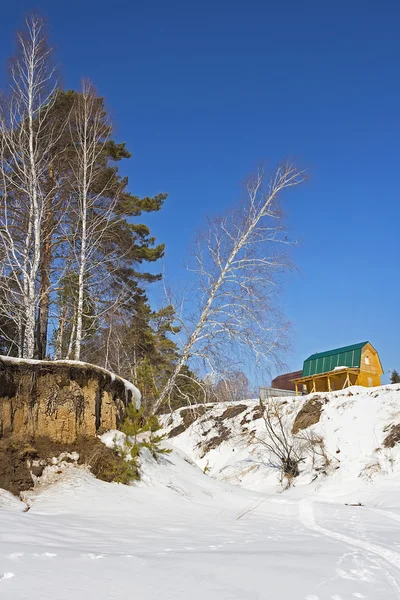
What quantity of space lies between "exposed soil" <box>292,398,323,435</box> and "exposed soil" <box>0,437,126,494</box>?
45.6ft

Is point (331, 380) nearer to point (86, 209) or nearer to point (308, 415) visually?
point (308, 415)

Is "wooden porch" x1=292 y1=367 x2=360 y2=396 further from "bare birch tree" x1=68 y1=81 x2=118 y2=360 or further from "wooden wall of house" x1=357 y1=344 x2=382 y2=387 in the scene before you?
"bare birch tree" x1=68 y1=81 x2=118 y2=360

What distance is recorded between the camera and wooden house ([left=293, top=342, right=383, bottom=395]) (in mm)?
28156

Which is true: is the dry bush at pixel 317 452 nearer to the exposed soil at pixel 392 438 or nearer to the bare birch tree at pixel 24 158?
the exposed soil at pixel 392 438

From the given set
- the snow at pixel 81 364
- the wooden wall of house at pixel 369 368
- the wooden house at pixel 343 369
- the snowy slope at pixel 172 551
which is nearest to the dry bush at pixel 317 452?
the wooden house at pixel 343 369

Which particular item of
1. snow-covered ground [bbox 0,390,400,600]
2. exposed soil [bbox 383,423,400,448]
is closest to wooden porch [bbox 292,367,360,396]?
exposed soil [bbox 383,423,400,448]

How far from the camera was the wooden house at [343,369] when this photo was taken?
28156 mm

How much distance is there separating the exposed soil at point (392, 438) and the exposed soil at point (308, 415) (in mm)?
3767

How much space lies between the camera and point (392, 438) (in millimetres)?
17312

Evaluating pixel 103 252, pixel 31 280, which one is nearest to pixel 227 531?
pixel 31 280

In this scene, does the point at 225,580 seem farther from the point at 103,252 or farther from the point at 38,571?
the point at 103,252

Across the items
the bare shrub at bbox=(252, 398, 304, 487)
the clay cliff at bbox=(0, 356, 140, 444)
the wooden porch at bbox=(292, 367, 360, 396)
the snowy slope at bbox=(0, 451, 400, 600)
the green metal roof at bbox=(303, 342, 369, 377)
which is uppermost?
the green metal roof at bbox=(303, 342, 369, 377)

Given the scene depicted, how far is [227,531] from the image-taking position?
18.8 feet

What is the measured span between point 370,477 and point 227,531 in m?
11.9
